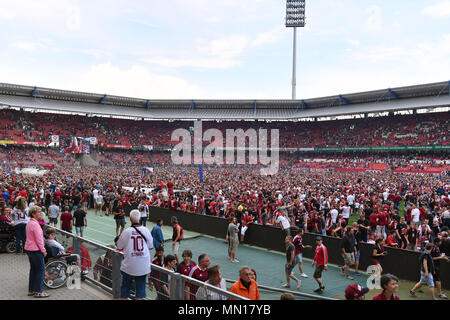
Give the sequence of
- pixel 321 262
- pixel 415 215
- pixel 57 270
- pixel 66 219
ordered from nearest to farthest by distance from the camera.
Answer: pixel 57 270 → pixel 321 262 → pixel 66 219 → pixel 415 215

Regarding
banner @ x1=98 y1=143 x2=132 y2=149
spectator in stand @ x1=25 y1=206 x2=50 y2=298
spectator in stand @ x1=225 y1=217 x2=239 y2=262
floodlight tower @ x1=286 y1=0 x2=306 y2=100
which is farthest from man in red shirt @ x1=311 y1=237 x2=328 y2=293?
floodlight tower @ x1=286 y1=0 x2=306 y2=100

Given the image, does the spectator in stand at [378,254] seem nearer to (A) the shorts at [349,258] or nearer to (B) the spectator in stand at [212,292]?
(A) the shorts at [349,258]

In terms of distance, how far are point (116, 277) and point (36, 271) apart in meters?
1.26

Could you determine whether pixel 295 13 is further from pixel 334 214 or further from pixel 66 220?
pixel 66 220

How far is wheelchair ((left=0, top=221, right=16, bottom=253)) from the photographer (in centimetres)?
838

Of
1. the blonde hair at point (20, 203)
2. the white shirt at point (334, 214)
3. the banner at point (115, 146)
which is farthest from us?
the banner at point (115, 146)

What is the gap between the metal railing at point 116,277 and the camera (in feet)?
14.2

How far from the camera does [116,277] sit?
5.79m

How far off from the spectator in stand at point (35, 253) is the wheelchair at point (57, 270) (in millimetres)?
397

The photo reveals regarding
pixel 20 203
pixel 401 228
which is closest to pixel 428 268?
pixel 401 228

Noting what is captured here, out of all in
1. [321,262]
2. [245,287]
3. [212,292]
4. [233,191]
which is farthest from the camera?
[233,191]

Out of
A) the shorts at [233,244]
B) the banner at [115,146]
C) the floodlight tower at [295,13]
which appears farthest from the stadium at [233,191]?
the floodlight tower at [295,13]
